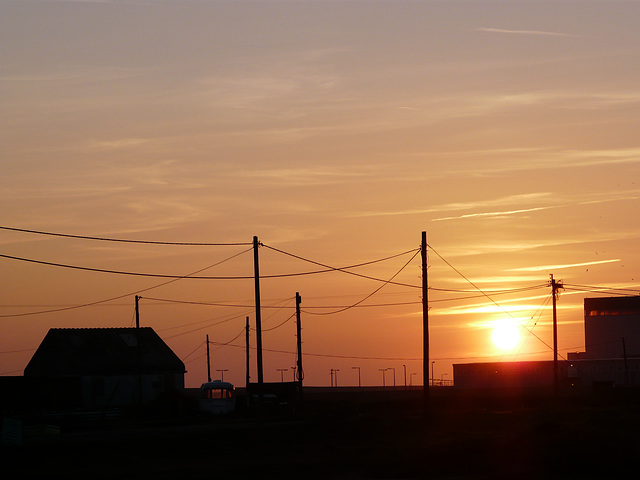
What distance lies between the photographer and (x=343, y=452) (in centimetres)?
3884

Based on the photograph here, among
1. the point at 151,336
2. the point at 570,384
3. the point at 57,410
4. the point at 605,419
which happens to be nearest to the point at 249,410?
the point at 57,410

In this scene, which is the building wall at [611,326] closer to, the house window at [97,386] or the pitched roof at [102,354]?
the pitched roof at [102,354]

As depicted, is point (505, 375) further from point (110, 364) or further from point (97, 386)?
point (97, 386)

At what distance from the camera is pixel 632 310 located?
143625 millimetres

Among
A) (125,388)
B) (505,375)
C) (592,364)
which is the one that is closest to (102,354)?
(125,388)

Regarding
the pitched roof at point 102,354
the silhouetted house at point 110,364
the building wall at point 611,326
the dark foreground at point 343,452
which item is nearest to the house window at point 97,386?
the silhouetted house at point 110,364

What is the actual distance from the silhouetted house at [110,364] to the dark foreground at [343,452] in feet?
85.5

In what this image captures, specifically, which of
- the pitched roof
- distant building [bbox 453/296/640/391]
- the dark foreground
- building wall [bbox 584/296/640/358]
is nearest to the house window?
the pitched roof

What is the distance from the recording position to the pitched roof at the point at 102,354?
75.3 meters

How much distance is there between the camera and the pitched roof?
75.3m

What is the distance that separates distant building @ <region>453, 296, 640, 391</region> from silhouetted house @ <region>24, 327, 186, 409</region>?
194 feet

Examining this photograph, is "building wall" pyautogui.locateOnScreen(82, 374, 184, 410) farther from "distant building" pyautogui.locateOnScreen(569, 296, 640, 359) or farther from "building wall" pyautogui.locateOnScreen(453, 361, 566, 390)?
"distant building" pyautogui.locateOnScreen(569, 296, 640, 359)

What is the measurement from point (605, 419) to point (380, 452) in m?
17.6

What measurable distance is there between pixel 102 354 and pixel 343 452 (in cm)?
4282
